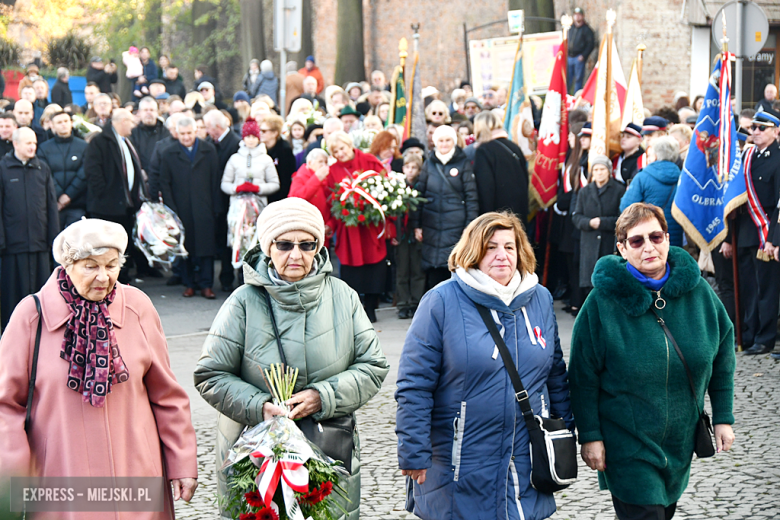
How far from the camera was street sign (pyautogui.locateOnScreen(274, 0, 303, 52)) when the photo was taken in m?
13.2

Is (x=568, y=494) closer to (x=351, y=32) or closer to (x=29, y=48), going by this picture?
(x=351, y=32)

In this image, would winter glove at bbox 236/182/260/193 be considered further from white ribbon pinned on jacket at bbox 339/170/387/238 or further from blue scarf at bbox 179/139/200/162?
white ribbon pinned on jacket at bbox 339/170/387/238

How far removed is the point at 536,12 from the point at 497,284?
17.9 metres

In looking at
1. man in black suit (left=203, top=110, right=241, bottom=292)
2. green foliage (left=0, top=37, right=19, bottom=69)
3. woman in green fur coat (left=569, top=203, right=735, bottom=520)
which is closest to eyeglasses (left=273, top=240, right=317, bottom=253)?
woman in green fur coat (left=569, top=203, right=735, bottom=520)

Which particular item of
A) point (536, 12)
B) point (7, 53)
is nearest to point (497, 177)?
point (536, 12)

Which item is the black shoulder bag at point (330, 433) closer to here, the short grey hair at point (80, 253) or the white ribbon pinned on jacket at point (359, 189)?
the short grey hair at point (80, 253)

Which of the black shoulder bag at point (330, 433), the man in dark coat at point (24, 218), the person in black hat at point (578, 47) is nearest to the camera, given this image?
the black shoulder bag at point (330, 433)

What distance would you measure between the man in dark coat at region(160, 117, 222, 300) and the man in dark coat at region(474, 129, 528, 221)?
11.2 ft

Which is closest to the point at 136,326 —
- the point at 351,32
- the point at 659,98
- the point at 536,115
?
the point at 536,115

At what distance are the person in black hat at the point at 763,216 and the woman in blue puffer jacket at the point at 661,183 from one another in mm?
666

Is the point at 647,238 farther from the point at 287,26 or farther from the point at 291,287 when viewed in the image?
the point at 287,26

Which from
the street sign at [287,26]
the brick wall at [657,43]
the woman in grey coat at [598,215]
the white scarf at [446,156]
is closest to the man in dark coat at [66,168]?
the street sign at [287,26]

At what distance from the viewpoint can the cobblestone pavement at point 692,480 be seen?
556 centimetres

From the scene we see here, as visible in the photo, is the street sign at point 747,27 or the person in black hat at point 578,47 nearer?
the street sign at point 747,27
